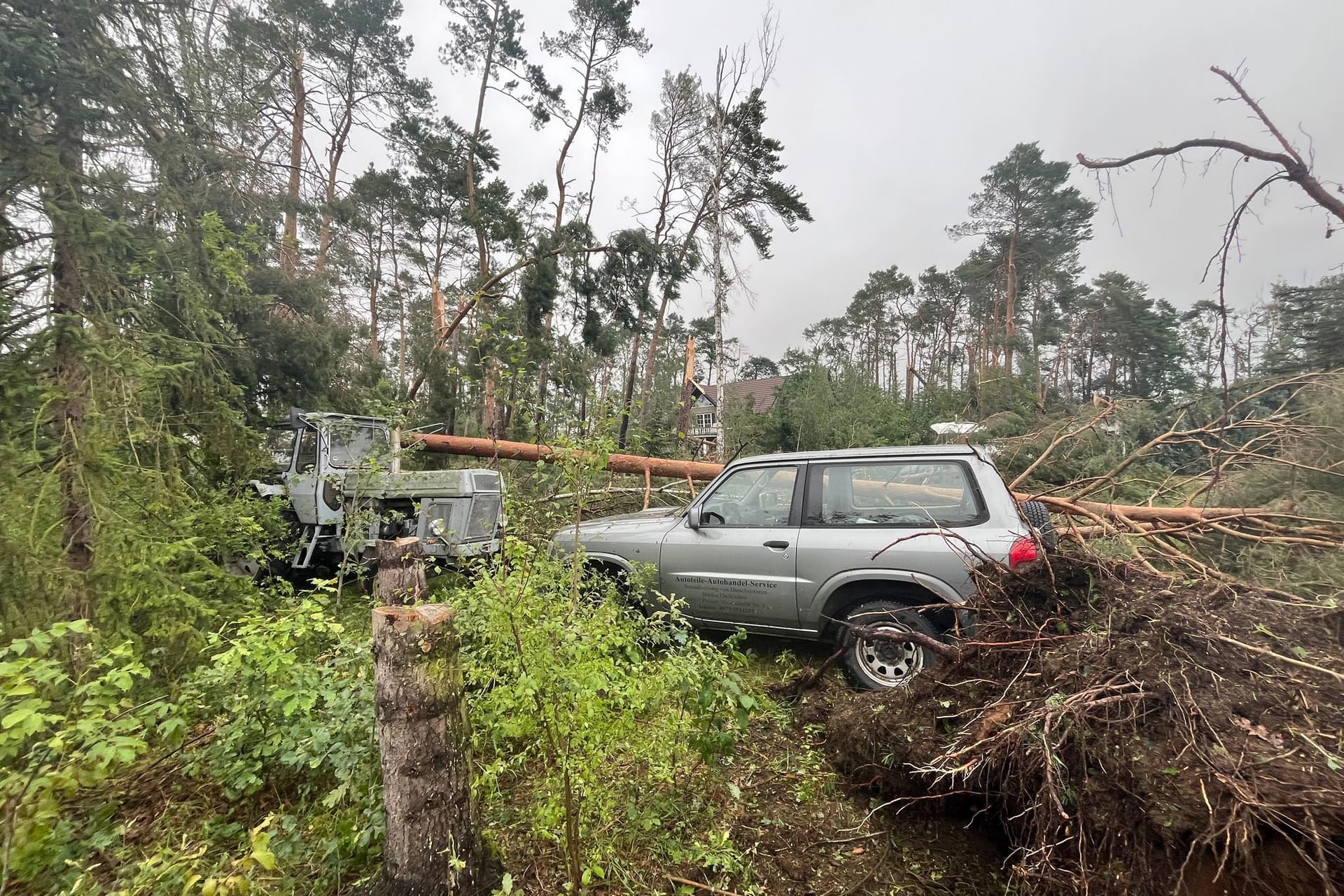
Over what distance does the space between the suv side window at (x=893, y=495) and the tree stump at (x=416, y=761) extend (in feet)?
9.74

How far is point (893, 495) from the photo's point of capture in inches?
159

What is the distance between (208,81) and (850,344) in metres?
36.0

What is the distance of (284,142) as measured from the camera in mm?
9719

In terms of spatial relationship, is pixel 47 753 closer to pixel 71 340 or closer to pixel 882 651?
pixel 71 340

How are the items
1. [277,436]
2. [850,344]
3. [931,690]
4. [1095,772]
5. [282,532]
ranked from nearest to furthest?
1. [1095,772]
2. [931,690]
3. [282,532]
4. [277,436]
5. [850,344]

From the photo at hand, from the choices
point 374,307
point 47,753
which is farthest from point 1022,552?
point 374,307

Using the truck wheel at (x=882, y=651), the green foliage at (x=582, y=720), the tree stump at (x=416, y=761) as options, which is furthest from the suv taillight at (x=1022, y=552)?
the tree stump at (x=416, y=761)

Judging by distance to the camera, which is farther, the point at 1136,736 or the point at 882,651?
the point at 882,651

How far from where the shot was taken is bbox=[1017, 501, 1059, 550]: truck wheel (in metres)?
3.49

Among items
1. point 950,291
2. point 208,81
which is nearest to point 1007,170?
point 950,291

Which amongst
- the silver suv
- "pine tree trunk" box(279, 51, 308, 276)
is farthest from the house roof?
the silver suv

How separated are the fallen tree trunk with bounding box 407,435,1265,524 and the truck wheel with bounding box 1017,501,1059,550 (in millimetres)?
264

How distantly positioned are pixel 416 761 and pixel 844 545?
300 centimetres

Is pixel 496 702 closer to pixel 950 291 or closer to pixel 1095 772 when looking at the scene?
pixel 1095 772
